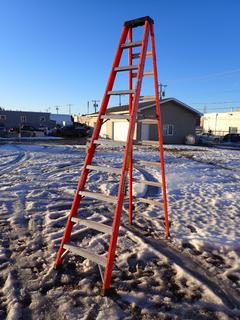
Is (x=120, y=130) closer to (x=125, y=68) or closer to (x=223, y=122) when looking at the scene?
(x=125, y=68)

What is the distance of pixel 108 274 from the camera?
303cm

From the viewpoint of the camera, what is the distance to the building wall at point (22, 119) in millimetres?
52625

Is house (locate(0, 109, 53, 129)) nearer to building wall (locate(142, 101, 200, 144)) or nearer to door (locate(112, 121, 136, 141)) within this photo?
door (locate(112, 121, 136, 141))

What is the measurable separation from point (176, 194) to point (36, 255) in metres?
4.58

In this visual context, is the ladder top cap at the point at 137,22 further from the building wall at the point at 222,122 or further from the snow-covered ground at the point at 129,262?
the building wall at the point at 222,122

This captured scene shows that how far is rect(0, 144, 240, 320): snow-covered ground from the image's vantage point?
2865 millimetres

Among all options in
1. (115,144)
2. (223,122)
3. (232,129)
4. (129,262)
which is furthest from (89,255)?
(223,122)

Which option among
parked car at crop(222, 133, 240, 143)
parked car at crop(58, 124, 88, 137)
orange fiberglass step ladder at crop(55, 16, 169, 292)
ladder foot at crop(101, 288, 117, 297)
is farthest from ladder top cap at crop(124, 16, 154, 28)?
parked car at crop(222, 133, 240, 143)

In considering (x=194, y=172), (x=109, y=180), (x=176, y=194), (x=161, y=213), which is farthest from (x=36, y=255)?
(x=194, y=172)

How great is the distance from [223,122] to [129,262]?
4989 centimetres

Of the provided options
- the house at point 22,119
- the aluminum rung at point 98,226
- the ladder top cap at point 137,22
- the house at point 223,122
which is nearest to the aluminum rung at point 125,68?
the ladder top cap at point 137,22

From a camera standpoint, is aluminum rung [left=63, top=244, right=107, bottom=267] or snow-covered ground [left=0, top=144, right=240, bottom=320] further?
aluminum rung [left=63, top=244, right=107, bottom=267]

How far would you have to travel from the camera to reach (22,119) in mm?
53969

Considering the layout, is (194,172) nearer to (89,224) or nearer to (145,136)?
(89,224)
